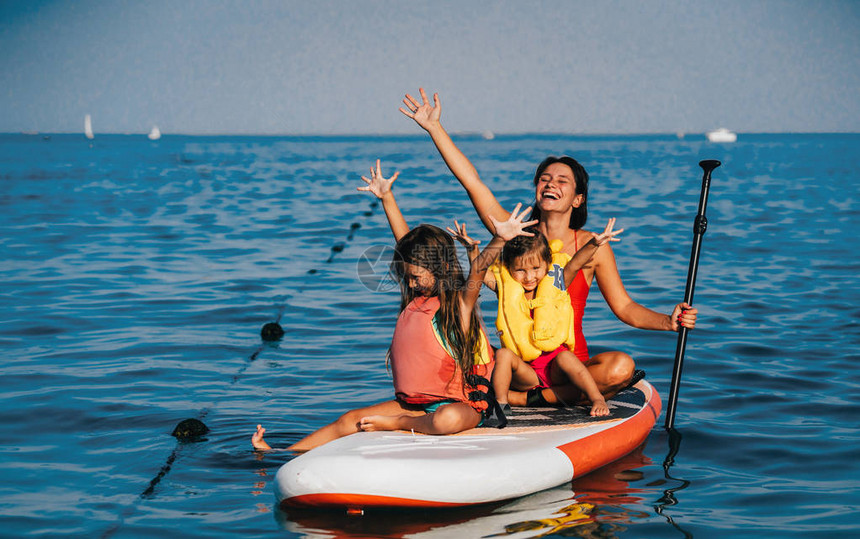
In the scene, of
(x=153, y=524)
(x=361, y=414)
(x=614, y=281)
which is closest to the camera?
(x=153, y=524)

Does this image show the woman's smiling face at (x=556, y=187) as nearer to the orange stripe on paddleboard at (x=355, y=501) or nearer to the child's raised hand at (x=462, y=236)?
→ the child's raised hand at (x=462, y=236)

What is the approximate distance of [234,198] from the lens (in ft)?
87.8

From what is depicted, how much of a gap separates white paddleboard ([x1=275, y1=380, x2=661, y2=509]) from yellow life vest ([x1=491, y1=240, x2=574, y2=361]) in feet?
1.42

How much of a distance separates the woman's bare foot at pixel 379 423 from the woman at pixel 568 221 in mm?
951

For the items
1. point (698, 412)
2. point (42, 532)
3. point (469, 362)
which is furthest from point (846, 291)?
point (42, 532)

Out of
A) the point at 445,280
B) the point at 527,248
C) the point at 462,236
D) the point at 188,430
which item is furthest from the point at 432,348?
the point at 188,430

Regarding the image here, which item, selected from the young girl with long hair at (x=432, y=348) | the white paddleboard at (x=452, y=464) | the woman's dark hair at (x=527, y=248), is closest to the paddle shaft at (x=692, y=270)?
the white paddleboard at (x=452, y=464)

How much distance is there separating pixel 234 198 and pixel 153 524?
74.7 feet

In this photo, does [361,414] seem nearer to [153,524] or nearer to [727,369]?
[153,524]

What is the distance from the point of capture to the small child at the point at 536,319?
532 cm

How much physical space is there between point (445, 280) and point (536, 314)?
71cm

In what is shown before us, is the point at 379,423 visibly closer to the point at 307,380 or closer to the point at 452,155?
the point at 452,155

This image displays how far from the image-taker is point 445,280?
4934 mm

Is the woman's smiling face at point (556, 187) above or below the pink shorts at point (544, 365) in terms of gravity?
above
